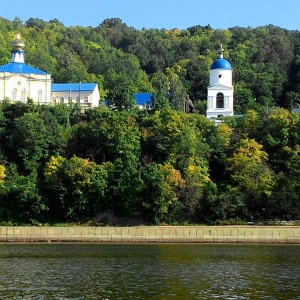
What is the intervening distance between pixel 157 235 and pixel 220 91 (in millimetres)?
29565

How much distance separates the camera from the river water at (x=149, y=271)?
23.5 metres

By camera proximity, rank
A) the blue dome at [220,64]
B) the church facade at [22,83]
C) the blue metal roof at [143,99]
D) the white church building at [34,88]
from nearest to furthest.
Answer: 1. the church facade at [22,83]
2. the white church building at [34,88]
3. the blue dome at [220,64]
4. the blue metal roof at [143,99]

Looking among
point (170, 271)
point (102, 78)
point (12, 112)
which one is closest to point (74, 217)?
point (12, 112)

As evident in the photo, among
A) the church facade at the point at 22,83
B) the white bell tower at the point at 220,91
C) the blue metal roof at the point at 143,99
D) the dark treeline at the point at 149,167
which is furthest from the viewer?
the blue metal roof at the point at 143,99

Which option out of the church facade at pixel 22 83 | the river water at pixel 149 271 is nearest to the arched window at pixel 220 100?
the church facade at pixel 22 83

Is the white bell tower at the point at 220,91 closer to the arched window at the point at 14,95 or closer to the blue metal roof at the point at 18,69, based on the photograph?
the blue metal roof at the point at 18,69

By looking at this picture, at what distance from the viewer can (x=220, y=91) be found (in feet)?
225

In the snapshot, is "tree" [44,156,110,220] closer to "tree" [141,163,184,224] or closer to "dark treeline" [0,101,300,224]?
"dark treeline" [0,101,300,224]

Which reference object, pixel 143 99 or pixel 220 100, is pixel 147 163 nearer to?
pixel 220 100

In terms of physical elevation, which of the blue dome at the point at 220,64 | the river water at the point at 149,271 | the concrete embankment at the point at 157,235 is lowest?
the river water at the point at 149,271

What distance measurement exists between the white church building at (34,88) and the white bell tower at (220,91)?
1107 centimetres

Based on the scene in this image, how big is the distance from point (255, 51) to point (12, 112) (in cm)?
4777

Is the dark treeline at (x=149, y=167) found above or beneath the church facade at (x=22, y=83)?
beneath

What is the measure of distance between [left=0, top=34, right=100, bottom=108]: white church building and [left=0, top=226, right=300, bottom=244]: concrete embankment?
23.6 m
